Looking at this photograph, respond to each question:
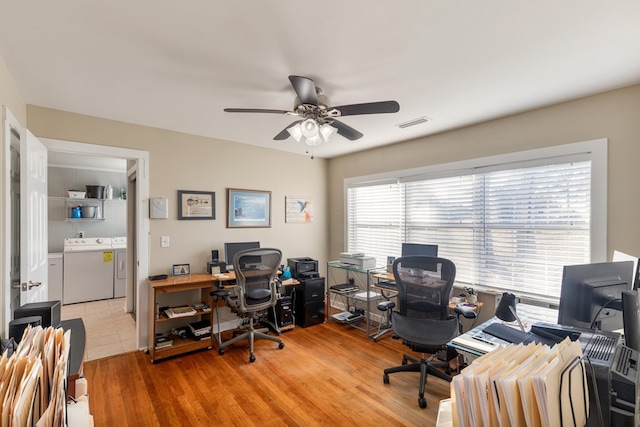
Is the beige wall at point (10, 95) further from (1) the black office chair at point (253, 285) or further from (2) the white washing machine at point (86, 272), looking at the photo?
(2) the white washing machine at point (86, 272)

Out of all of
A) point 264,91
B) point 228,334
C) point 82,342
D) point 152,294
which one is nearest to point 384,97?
point 264,91

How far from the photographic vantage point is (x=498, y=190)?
2.96m

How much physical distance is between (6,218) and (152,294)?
1424 mm

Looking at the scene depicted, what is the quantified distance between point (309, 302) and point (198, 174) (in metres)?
2.21

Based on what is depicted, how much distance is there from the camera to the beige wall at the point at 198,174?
9.44 feet

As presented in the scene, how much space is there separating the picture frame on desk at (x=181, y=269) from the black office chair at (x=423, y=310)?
2406 mm

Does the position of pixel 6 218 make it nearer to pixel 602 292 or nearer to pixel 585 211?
pixel 602 292

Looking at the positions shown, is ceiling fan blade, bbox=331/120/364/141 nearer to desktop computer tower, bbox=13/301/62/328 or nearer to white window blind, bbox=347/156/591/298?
white window blind, bbox=347/156/591/298

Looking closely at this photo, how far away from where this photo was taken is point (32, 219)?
6.93 feet

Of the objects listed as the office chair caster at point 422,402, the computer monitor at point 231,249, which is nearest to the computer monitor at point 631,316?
the office chair caster at point 422,402

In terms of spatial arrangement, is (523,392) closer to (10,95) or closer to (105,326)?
(10,95)

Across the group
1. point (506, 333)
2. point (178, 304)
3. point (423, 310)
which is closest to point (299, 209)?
point (178, 304)

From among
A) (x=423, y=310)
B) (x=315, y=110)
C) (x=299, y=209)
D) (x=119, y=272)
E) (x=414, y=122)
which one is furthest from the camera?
(x=119, y=272)

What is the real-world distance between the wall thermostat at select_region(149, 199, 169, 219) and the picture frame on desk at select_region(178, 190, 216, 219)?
0.17 metres
